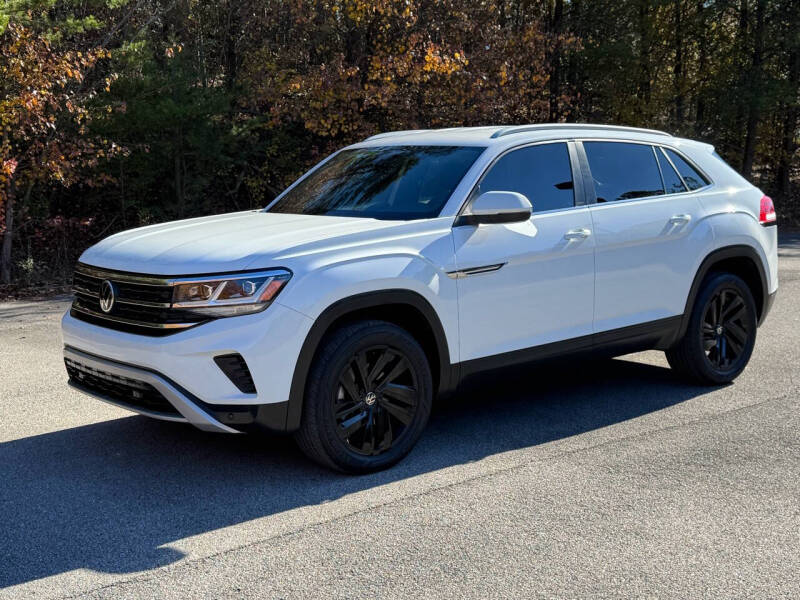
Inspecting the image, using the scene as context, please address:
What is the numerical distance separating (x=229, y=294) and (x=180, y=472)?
114cm

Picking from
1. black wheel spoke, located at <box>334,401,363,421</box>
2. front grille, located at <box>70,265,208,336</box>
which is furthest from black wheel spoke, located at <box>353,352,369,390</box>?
front grille, located at <box>70,265,208,336</box>

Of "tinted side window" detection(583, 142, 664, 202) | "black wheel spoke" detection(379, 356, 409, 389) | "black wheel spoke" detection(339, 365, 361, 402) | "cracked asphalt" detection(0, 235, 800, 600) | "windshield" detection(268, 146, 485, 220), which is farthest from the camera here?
→ "tinted side window" detection(583, 142, 664, 202)

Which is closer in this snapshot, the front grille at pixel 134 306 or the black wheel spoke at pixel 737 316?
the front grille at pixel 134 306

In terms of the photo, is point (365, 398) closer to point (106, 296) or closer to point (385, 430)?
point (385, 430)

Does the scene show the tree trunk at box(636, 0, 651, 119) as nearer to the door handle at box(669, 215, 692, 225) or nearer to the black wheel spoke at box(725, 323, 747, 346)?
the black wheel spoke at box(725, 323, 747, 346)

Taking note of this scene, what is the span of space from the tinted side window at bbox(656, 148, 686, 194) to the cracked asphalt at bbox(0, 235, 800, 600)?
1467 millimetres

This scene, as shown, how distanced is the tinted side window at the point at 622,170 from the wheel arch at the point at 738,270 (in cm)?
65

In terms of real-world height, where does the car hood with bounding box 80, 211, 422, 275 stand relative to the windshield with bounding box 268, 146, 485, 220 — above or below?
below

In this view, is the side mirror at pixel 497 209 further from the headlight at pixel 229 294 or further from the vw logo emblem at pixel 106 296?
the vw logo emblem at pixel 106 296

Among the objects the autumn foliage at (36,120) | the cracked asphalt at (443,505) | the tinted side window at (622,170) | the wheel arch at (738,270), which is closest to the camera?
the cracked asphalt at (443,505)

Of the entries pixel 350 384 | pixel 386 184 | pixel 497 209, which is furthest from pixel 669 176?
pixel 350 384

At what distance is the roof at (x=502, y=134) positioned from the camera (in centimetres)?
615

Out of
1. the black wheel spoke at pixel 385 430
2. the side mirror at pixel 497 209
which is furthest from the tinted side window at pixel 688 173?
the black wheel spoke at pixel 385 430

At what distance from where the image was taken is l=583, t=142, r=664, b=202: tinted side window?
6457 mm
